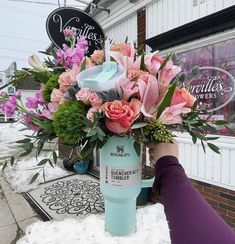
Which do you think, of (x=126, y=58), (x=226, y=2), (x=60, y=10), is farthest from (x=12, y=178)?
(x=126, y=58)

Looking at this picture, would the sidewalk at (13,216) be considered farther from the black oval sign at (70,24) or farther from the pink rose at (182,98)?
the pink rose at (182,98)

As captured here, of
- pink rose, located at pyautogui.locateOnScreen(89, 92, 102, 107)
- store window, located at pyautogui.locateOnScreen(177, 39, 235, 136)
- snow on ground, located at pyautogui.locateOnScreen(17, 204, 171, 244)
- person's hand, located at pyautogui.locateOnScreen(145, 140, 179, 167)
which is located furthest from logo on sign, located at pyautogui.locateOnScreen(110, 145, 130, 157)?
store window, located at pyautogui.locateOnScreen(177, 39, 235, 136)

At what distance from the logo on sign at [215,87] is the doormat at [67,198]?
2.40 meters

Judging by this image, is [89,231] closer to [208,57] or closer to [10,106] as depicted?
[10,106]

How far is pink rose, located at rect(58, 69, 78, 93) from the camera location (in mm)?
1113

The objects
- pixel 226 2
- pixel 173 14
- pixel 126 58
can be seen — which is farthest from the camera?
pixel 173 14

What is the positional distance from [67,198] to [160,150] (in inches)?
172

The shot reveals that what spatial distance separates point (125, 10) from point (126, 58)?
425 cm

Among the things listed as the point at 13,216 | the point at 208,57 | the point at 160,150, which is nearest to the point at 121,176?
the point at 160,150

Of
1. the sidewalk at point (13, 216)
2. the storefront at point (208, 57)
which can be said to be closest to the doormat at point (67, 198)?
the sidewalk at point (13, 216)

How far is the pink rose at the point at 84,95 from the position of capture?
3.34ft

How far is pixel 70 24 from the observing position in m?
4.68

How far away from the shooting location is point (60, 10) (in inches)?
179

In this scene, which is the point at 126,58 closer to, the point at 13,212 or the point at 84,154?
the point at 84,154
